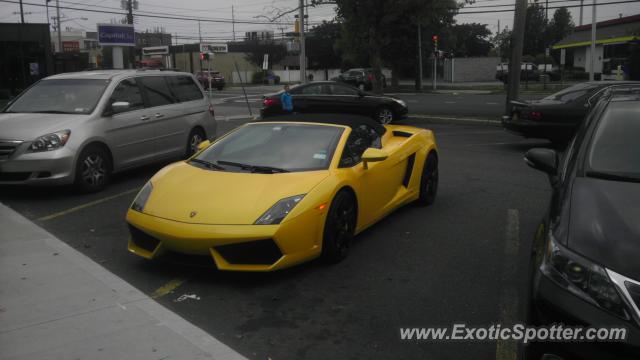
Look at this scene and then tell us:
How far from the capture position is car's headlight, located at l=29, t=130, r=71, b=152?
25.7 feet

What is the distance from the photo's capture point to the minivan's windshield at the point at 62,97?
28.7 feet

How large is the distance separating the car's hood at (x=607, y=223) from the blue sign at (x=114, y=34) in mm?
20425

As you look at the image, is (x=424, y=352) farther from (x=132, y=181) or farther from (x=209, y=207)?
(x=132, y=181)

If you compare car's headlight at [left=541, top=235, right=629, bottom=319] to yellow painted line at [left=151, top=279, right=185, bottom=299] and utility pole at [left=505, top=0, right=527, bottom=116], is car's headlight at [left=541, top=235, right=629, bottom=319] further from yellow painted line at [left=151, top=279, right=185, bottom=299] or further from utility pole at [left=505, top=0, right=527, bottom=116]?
utility pole at [left=505, top=0, right=527, bottom=116]

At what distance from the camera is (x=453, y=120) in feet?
62.1

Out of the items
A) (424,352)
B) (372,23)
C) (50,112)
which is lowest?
(424,352)

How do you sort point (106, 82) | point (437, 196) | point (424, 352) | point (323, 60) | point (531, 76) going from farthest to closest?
point (323, 60)
point (531, 76)
point (106, 82)
point (437, 196)
point (424, 352)

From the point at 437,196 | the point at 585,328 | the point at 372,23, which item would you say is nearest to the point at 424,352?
the point at 585,328

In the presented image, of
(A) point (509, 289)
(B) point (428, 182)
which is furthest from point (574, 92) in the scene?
(A) point (509, 289)

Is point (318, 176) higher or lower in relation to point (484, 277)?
higher

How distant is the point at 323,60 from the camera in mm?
68625

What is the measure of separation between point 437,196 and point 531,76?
4541 centimetres

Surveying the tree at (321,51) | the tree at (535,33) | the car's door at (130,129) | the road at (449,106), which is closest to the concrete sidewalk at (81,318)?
the car's door at (130,129)

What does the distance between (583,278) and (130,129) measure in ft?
25.0
